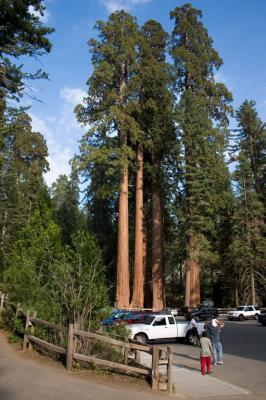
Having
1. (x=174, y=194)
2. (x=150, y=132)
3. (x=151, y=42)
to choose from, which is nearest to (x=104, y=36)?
(x=151, y=42)

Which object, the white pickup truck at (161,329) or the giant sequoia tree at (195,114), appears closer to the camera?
the white pickup truck at (161,329)

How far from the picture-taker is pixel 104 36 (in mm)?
46531

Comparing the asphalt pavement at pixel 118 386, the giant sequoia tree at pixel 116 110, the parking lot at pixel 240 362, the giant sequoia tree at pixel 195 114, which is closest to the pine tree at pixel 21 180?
the giant sequoia tree at pixel 116 110

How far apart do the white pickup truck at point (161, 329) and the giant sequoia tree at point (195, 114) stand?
73.8 ft

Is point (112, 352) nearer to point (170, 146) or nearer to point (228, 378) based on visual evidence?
point (228, 378)

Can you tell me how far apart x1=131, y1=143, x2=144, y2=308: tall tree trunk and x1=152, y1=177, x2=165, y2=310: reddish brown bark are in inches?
54.2

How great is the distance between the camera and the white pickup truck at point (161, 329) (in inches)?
906

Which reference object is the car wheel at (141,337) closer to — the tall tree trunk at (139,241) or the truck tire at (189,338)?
the truck tire at (189,338)

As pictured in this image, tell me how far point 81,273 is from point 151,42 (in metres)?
41.6

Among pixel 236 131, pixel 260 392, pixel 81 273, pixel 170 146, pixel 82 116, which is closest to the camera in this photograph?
Result: pixel 260 392

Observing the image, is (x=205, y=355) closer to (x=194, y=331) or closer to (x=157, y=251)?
(x=194, y=331)

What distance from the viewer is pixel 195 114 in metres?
47.0

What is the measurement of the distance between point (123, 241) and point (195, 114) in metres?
14.6

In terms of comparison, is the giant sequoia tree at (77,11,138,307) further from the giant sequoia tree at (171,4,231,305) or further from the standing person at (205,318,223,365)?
the standing person at (205,318,223,365)
